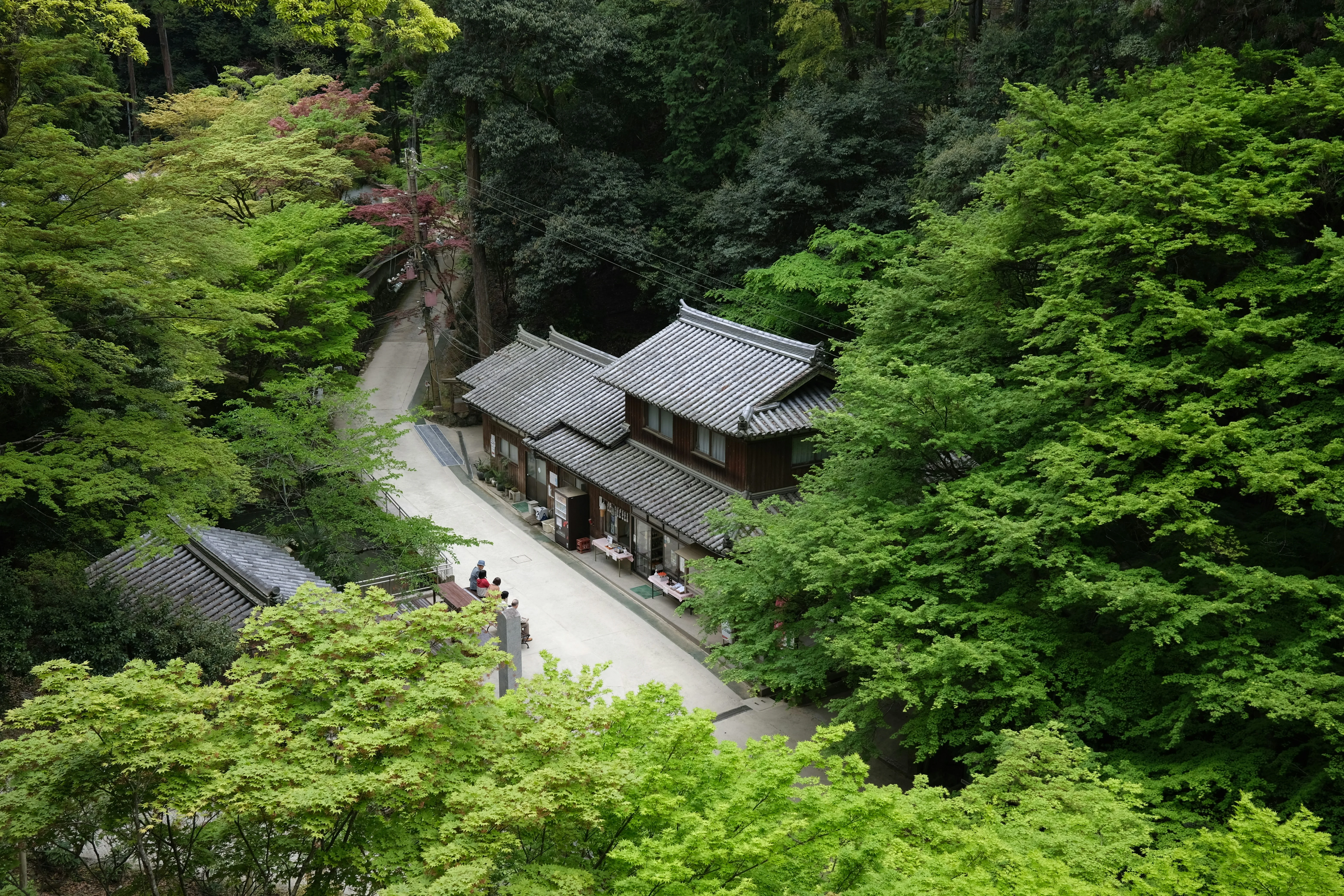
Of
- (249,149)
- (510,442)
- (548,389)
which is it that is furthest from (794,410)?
(249,149)

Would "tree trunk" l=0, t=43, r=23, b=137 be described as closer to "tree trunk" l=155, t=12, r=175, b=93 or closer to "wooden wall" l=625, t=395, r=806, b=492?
"wooden wall" l=625, t=395, r=806, b=492

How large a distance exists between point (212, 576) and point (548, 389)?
1359cm

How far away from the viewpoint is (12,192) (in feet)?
45.2

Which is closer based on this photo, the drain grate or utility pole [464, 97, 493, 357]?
the drain grate

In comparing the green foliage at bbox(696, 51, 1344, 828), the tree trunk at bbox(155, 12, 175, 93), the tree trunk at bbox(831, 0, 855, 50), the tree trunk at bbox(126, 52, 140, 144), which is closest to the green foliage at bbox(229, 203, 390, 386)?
the green foliage at bbox(696, 51, 1344, 828)

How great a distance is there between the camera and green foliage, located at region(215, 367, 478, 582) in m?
21.6

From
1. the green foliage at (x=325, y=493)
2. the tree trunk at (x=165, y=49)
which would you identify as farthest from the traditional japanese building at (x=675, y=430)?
the tree trunk at (x=165, y=49)

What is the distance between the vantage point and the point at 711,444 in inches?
950

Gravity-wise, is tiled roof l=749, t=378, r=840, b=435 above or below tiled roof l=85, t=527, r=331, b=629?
above

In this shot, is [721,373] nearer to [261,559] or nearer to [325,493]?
[325,493]

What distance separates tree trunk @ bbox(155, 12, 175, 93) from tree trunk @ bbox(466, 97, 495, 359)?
21408mm

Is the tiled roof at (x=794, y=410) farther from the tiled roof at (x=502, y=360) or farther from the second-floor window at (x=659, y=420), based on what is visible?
the tiled roof at (x=502, y=360)

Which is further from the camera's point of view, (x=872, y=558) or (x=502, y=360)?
(x=502, y=360)

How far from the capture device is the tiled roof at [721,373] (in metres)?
22.7
